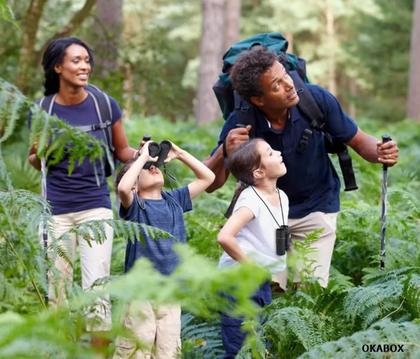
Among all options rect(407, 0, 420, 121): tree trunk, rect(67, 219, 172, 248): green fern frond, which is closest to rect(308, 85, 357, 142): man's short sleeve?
rect(67, 219, 172, 248): green fern frond

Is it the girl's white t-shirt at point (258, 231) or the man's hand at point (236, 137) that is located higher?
the man's hand at point (236, 137)

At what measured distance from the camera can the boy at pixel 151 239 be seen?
4344mm

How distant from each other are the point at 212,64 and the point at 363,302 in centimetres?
1690

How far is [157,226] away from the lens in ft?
14.6

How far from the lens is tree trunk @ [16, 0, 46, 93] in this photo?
33.3ft

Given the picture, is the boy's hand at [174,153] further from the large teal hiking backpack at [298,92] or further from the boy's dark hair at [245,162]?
the large teal hiking backpack at [298,92]

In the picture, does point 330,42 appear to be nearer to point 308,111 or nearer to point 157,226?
point 308,111

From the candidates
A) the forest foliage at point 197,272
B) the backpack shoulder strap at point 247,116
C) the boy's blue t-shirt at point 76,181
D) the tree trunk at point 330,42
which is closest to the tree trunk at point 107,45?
the forest foliage at point 197,272

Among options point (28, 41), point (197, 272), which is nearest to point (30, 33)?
point (28, 41)

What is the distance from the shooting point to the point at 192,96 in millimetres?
49031

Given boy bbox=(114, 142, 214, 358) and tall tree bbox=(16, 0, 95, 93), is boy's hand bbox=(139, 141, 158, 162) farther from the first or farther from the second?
tall tree bbox=(16, 0, 95, 93)

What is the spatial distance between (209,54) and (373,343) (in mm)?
17486

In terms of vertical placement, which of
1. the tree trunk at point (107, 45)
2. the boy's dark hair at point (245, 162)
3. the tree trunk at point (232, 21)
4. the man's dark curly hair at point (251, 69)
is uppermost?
the tree trunk at point (232, 21)

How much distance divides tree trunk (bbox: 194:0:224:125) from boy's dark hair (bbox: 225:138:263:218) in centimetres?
1466
